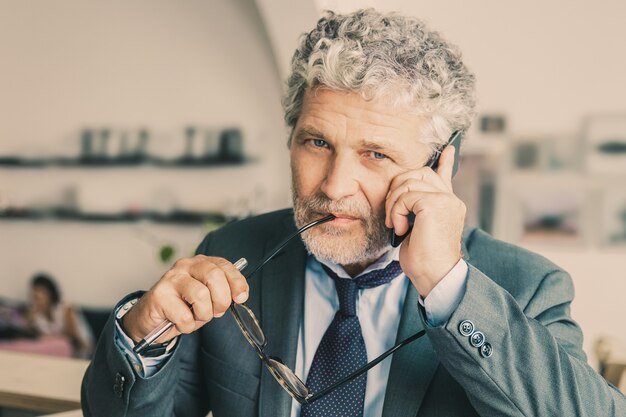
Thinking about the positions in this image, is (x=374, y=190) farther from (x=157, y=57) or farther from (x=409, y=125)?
(x=157, y=57)

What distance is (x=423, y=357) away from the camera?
1.32 meters

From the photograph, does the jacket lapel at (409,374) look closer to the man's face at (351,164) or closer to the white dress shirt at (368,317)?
the white dress shirt at (368,317)

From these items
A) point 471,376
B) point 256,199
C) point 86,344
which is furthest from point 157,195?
point 471,376

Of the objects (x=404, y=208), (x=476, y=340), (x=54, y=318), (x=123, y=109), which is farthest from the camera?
(x=54, y=318)

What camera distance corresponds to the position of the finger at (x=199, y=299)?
45.2 inches

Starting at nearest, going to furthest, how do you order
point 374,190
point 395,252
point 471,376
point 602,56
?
point 471,376 → point 374,190 → point 395,252 → point 602,56

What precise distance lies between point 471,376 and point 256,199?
338cm

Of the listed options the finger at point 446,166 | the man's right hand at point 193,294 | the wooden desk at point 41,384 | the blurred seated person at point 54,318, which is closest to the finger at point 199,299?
the man's right hand at point 193,294

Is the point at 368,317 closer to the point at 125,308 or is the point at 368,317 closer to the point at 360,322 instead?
the point at 360,322

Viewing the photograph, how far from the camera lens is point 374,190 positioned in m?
1.35

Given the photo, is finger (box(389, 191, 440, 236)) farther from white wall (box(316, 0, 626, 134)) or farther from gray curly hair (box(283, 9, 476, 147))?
white wall (box(316, 0, 626, 134))

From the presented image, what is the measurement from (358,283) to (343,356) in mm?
164

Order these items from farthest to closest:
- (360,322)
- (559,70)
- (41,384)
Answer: (559,70) < (41,384) < (360,322)

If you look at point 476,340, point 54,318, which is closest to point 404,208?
point 476,340
